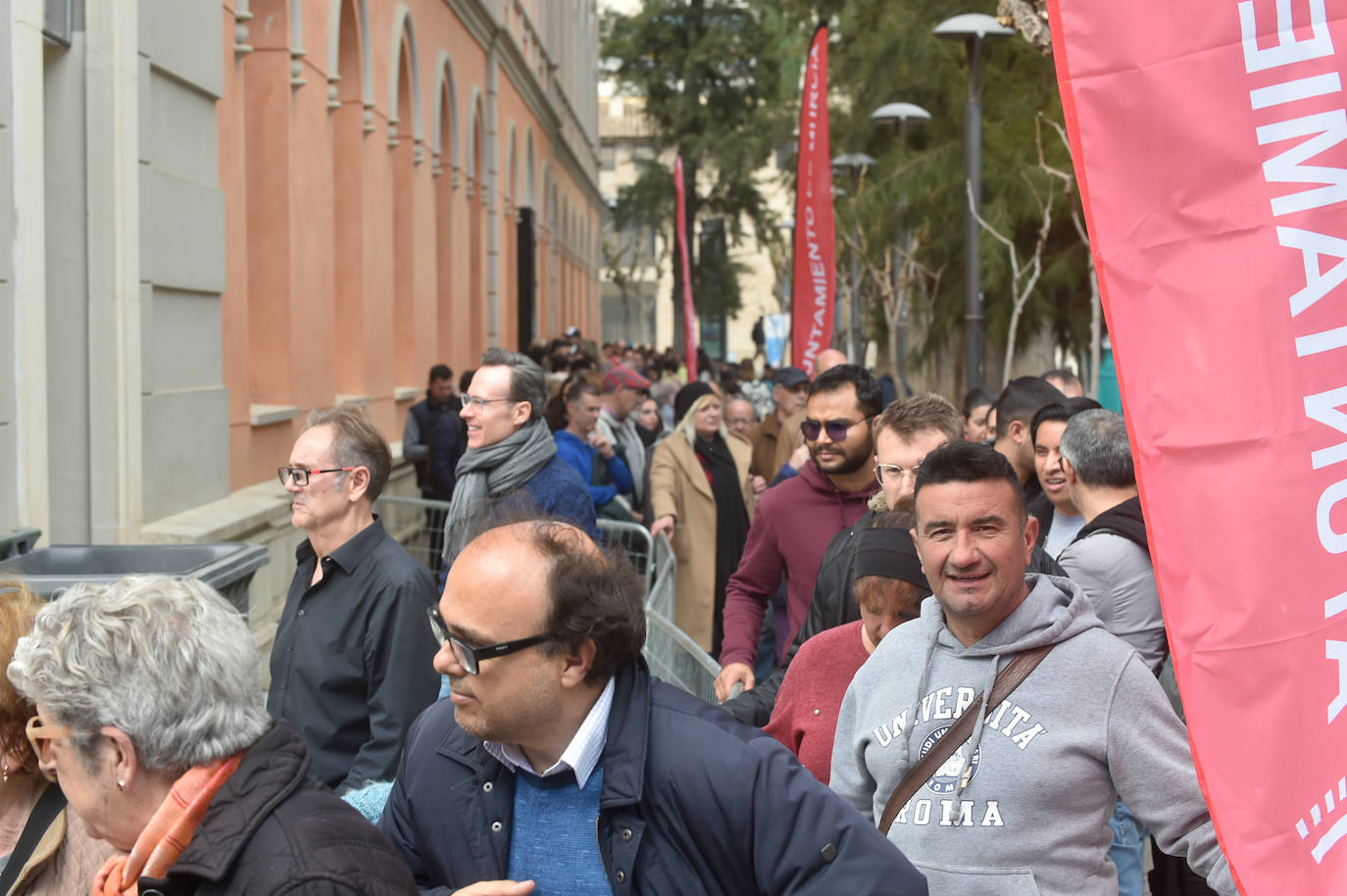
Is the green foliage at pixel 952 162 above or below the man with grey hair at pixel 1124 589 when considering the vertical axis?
above

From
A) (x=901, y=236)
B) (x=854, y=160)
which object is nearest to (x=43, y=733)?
(x=901, y=236)

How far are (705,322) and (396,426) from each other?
32.8 m

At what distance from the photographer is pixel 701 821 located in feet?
8.23

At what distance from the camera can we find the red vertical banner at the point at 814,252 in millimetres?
11664

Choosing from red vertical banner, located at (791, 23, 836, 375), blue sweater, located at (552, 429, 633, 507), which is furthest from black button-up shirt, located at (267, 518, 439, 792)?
red vertical banner, located at (791, 23, 836, 375)

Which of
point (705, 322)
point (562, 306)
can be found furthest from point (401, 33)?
point (705, 322)

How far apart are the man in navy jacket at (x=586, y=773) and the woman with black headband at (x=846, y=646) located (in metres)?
1.08

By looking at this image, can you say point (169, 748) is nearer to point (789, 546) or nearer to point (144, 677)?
point (144, 677)

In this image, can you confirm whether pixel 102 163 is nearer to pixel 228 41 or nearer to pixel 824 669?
pixel 228 41

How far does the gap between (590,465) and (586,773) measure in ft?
20.8

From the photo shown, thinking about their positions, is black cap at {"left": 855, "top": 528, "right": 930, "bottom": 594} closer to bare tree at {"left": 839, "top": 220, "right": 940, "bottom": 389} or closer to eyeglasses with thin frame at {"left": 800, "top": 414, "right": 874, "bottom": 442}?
eyeglasses with thin frame at {"left": 800, "top": 414, "right": 874, "bottom": 442}

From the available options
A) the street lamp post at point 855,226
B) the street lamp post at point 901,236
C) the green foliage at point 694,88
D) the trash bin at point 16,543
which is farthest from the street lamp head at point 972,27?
the green foliage at point 694,88

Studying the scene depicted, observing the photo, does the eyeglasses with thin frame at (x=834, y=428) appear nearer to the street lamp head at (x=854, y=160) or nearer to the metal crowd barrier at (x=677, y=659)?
the metal crowd barrier at (x=677, y=659)

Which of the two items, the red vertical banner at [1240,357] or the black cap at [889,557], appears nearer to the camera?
the red vertical banner at [1240,357]
